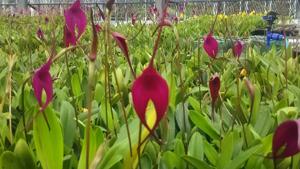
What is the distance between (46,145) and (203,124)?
35cm

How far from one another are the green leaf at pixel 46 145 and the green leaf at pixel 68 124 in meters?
0.15

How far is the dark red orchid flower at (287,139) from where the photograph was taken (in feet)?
1.91

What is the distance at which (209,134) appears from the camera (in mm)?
982

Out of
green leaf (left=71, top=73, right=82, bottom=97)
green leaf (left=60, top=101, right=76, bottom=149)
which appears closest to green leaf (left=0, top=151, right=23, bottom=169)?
green leaf (left=60, top=101, right=76, bottom=149)

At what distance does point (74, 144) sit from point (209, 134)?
26cm

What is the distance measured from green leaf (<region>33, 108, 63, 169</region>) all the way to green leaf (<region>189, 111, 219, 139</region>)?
1.04 feet

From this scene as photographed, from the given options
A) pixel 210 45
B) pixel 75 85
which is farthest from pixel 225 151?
pixel 75 85

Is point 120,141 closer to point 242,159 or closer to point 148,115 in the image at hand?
point 148,115

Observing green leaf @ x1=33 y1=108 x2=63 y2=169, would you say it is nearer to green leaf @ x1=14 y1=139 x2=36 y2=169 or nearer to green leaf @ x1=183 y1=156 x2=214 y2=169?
green leaf @ x1=14 y1=139 x2=36 y2=169

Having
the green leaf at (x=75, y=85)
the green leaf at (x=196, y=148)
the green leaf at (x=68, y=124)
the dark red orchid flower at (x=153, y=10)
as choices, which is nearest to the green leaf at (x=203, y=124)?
the green leaf at (x=196, y=148)

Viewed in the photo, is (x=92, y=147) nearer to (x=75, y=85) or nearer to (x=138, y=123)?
(x=138, y=123)

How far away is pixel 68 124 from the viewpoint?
0.96m

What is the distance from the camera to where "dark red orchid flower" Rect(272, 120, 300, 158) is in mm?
583

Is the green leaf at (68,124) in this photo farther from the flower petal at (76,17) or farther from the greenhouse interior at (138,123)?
the flower petal at (76,17)
